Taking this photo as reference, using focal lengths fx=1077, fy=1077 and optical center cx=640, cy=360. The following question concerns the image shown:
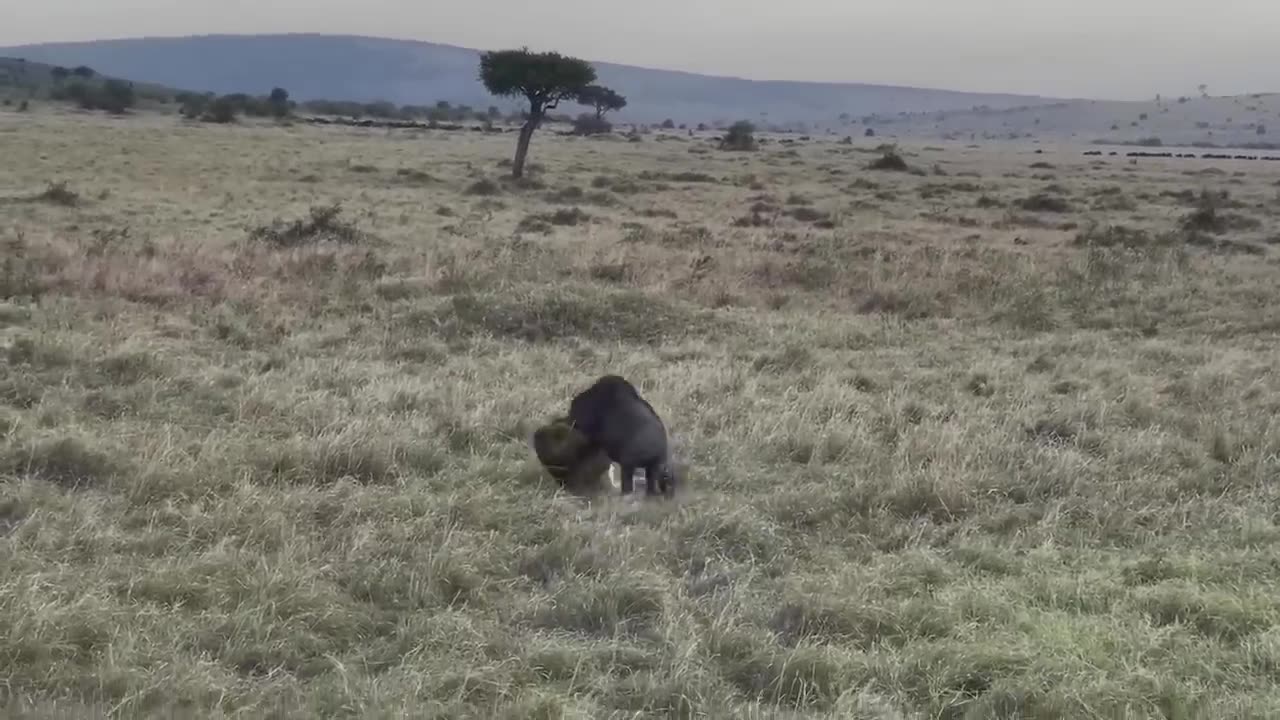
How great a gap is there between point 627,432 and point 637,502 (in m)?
0.37

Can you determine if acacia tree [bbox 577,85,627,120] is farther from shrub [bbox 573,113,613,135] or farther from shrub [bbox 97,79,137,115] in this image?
shrub [bbox 97,79,137,115]

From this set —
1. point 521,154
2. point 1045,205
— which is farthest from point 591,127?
point 1045,205

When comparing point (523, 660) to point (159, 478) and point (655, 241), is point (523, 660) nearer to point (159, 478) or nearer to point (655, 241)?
point (159, 478)

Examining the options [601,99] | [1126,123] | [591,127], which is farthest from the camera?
[1126,123]

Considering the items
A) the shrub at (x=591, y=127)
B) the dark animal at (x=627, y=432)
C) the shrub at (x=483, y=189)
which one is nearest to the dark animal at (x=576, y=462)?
the dark animal at (x=627, y=432)

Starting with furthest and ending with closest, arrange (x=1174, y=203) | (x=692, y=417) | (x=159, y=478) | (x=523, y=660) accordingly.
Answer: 1. (x=1174, y=203)
2. (x=692, y=417)
3. (x=159, y=478)
4. (x=523, y=660)

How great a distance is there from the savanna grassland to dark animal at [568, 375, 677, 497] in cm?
20

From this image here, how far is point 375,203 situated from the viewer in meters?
20.8

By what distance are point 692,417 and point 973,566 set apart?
264 centimetres

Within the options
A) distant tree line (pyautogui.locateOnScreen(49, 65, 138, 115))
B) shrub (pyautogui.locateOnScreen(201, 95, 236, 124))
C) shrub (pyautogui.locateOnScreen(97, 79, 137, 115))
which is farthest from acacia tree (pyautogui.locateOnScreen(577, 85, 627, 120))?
distant tree line (pyautogui.locateOnScreen(49, 65, 138, 115))

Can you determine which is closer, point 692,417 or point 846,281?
point 692,417

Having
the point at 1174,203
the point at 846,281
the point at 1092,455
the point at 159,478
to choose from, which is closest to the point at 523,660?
the point at 159,478

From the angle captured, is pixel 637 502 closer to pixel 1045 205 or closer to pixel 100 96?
pixel 1045 205

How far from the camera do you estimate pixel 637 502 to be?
5512 mm
